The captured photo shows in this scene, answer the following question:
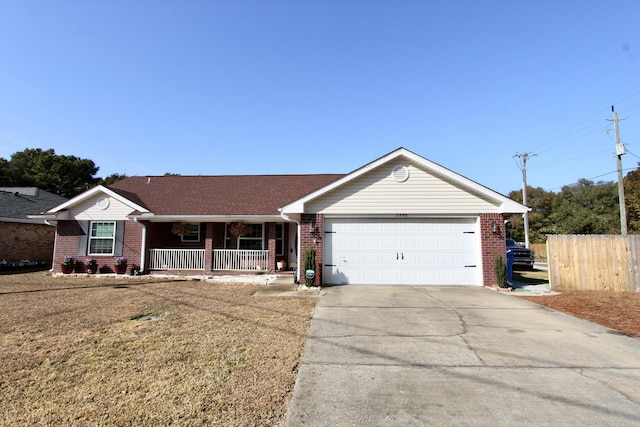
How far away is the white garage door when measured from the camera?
35.2ft

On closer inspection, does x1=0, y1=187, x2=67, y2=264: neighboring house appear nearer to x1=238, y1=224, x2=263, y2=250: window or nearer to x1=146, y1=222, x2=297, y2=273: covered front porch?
x1=146, y1=222, x2=297, y2=273: covered front porch

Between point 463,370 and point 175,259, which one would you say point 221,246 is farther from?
point 463,370

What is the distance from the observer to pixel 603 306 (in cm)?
821

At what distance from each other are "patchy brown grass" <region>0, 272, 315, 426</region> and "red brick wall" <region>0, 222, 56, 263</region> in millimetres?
11780

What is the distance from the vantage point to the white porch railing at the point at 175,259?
14.1 metres

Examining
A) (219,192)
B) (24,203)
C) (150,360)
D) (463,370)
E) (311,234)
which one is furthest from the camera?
(24,203)

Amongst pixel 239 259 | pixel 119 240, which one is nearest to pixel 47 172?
pixel 119 240

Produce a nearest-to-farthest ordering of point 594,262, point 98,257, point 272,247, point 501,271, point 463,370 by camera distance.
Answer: point 463,370 < point 501,271 < point 594,262 < point 272,247 < point 98,257

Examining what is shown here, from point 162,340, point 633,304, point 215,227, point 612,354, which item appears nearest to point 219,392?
point 162,340

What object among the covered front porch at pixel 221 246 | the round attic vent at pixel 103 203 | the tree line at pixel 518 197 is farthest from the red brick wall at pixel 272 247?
the tree line at pixel 518 197

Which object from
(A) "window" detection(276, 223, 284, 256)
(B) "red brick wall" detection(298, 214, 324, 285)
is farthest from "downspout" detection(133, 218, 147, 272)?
(B) "red brick wall" detection(298, 214, 324, 285)

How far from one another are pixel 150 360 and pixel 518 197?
61.3 metres

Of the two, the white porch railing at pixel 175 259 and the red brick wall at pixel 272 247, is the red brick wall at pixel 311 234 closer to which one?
the red brick wall at pixel 272 247

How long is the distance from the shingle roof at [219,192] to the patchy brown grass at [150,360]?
6418 mm
